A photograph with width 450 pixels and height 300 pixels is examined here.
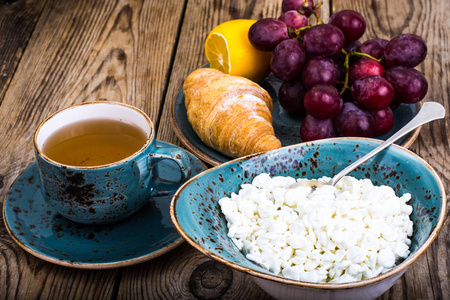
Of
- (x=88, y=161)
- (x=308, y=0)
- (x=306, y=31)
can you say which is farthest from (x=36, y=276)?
(x=308, y=0)

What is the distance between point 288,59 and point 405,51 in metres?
0.21

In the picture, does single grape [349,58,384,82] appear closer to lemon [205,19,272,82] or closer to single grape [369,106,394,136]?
single grape [369,106,394,136]

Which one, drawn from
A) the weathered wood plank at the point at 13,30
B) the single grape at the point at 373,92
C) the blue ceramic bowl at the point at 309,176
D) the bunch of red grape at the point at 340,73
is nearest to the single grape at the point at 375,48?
the bunch of red grape at the point at 340,73

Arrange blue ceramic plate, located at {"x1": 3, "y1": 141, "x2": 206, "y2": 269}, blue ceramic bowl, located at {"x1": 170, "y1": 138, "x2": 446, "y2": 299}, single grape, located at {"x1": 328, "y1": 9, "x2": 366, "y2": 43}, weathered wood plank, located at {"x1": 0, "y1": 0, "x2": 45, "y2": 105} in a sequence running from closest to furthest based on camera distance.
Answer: blue ceramic bowl, located at {"x1": 170, "y1": 138, "x2": 446, "y2": 299} < blue ceramic plate, located at {"x1": 3, "y1": 141, "x2": 206, "y2": 269} < single grape, located at {"x1": 328, "y1": 9, "x2": 366, "y2": 43} < weathered wood plank, located at {"x1": 0, "y1": 0, "x2": 45, "y2": 105}

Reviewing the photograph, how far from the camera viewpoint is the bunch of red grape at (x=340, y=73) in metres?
0.97

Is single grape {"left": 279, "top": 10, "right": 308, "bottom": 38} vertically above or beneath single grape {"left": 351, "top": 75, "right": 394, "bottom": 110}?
above

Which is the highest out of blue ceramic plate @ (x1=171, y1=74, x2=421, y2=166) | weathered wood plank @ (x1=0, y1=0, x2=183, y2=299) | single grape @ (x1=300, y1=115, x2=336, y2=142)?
single grape @ (x1=300, y1=115, x2=336, y2=142)

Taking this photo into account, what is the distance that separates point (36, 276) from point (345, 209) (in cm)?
44

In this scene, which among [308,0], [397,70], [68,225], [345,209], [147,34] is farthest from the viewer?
[147,34]

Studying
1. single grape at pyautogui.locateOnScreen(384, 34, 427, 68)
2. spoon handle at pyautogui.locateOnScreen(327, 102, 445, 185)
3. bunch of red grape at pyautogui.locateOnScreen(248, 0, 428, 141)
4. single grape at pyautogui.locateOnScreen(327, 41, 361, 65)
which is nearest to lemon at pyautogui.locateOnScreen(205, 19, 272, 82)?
bunch of red grape at pyautogui.locateOnScreen(248, 0, 428, 141)

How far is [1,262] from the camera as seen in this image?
836mm

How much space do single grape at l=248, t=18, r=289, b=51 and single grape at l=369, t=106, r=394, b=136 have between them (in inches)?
9.0

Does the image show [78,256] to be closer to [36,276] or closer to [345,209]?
[36,276]

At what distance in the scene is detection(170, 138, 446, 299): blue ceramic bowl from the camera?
65cm
